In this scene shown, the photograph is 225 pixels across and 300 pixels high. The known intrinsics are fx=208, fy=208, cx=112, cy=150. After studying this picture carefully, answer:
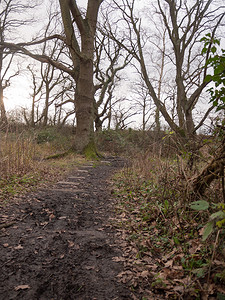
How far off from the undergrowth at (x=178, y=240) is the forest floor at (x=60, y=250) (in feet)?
0.75

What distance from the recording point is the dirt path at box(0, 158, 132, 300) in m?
1.58

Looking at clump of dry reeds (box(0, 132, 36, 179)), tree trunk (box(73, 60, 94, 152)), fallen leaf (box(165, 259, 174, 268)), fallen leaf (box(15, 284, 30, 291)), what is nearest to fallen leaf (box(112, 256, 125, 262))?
fallen leaf (box(165, 259, 174, 268))

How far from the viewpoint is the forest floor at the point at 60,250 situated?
5.20ft

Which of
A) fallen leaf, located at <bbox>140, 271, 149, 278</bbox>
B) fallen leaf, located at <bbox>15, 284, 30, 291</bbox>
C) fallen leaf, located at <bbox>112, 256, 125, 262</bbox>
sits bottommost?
fallen leaf, located at <bbox>112, 256, 125, 262</bbox>

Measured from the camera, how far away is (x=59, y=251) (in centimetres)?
209

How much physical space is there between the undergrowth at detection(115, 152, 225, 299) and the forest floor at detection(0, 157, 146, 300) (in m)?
0.23

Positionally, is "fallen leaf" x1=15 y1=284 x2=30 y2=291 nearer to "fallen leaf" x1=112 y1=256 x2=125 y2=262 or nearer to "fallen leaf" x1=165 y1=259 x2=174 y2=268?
"fallen leaf" x1=112 y1=256 x2=125 y2=262

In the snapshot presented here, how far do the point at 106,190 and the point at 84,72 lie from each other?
5597 mm

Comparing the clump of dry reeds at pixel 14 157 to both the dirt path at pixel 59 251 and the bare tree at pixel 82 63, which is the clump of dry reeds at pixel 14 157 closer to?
the dirt path at pixel 59 251

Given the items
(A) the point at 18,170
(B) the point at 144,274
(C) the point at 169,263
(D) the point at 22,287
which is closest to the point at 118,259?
(B) the point at 144,274

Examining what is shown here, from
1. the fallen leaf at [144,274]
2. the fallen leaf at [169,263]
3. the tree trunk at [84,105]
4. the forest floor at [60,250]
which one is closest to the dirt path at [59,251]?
the forest floor at [60,250]

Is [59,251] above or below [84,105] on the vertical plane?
below

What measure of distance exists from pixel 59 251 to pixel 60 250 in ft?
0.06

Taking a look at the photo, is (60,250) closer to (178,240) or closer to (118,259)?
(118,259)
